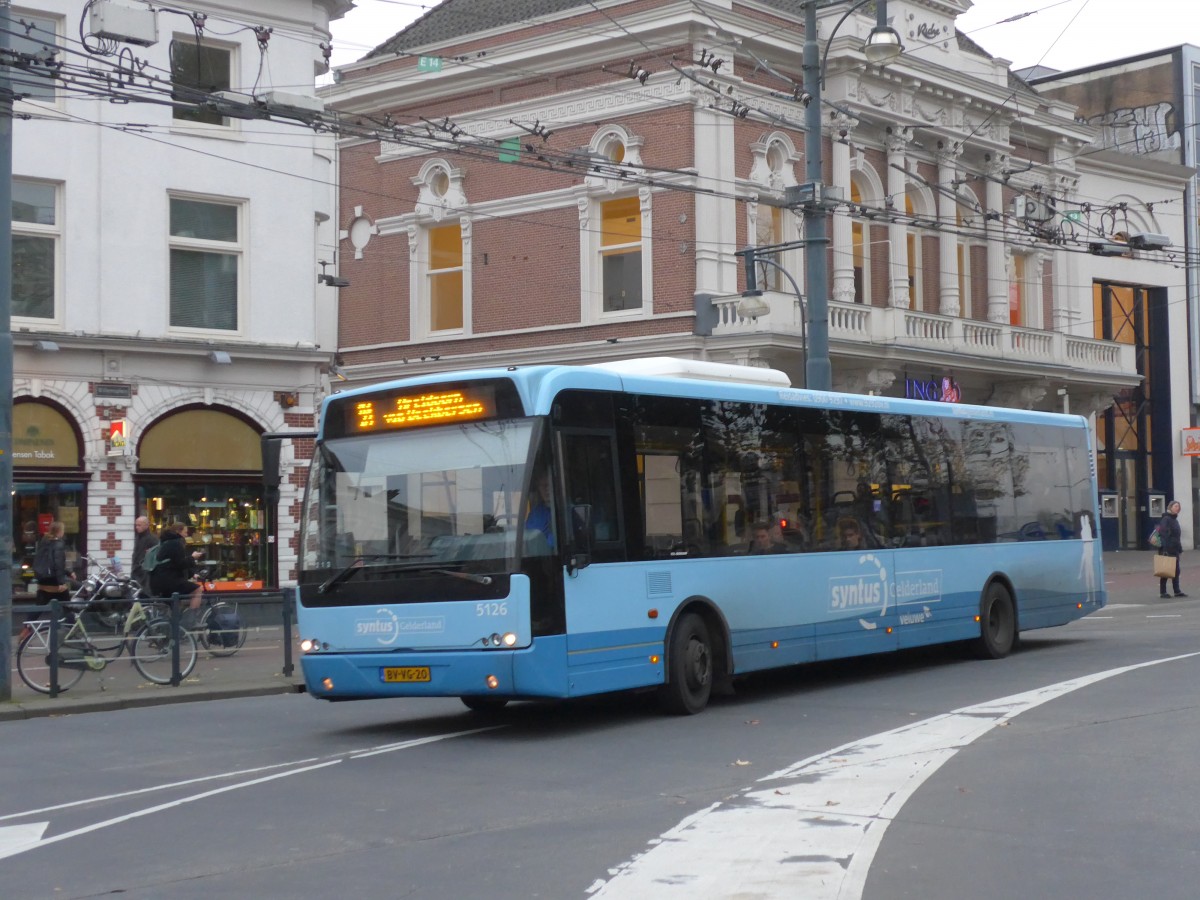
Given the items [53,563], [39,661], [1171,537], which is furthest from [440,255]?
[39,661]

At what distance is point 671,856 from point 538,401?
5.17 meters

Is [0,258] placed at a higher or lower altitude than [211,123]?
lower

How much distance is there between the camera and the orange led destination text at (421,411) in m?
12.5

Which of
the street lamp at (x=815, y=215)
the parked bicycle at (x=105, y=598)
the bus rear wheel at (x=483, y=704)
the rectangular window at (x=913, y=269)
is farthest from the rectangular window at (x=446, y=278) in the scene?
the bus rear wheel at (x=483, y=704)

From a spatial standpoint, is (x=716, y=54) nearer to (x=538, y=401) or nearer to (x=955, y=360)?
(x=955, y=360)

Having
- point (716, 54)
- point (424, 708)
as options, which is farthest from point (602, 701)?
point (716, 54)

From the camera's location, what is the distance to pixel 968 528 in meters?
17.8

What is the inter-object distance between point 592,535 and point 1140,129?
1647 inches

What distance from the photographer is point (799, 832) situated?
820 centimetres

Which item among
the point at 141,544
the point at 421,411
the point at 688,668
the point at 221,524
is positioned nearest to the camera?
the point at 421,411

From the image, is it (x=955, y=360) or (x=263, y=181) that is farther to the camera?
(x=955, y=360)

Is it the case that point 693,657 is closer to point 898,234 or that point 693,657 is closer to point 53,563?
point 53,563

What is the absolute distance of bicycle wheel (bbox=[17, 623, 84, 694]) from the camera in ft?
54.1

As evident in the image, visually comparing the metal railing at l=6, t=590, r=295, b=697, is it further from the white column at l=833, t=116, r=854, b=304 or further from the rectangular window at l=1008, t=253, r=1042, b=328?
the rectangular window at l=1008, t=253, r=1042, b=328
